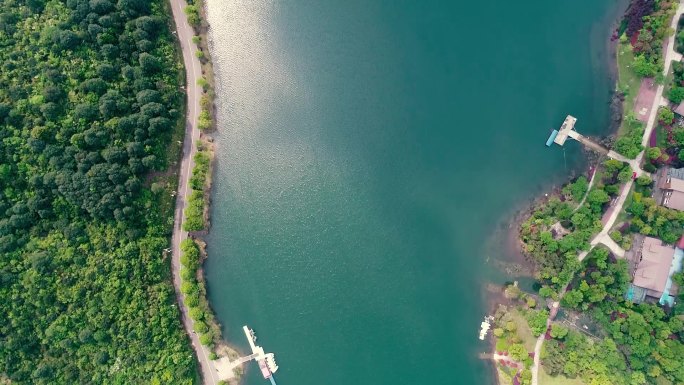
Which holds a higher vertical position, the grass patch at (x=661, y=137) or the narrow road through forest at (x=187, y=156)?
the grass patch at (x=661, y=137)

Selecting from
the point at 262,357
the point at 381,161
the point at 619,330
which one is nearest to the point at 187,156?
the point at 381,161

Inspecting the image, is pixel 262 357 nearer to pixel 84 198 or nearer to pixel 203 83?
pixel 84 198

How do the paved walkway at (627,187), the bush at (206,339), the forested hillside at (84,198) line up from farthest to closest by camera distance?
the paved walkway at (627,187) < the bush at (206,339) < the forested hillside at (84,198)

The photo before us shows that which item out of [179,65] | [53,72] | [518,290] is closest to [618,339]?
[518,290]

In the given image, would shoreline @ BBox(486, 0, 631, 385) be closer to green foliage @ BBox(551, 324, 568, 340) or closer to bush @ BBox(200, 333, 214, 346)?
green foliage @ BBox(551, 324, 568, 340)

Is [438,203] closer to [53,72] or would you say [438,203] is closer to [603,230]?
[603,230]

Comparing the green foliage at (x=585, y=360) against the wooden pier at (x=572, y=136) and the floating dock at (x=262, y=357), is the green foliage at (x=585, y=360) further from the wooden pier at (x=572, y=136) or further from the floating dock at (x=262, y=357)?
the floating dock at (x=262, y=357)

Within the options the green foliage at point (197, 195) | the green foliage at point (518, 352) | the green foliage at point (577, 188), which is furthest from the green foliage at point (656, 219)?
the green foliage at point (197, 195)
